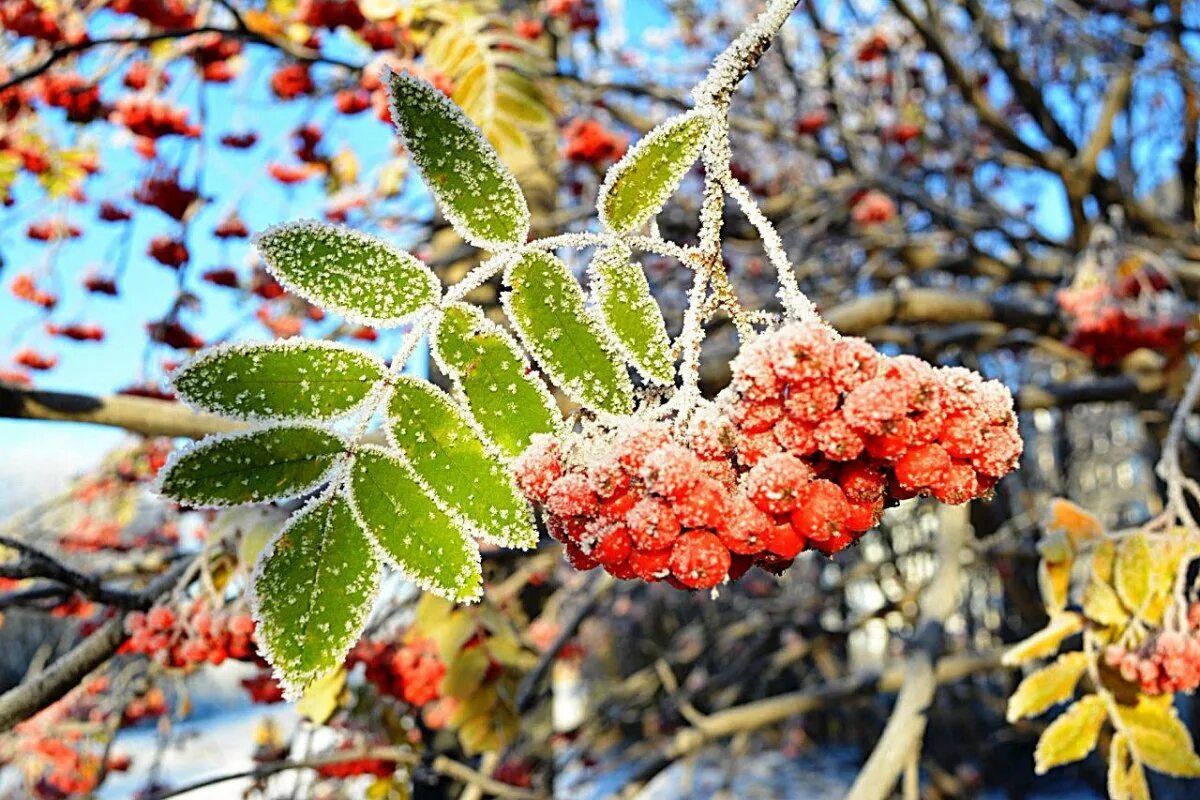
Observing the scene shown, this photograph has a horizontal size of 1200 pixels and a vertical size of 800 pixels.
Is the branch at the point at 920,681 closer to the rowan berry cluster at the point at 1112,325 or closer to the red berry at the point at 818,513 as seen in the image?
the rowan berry cluster at the point at 1112,325

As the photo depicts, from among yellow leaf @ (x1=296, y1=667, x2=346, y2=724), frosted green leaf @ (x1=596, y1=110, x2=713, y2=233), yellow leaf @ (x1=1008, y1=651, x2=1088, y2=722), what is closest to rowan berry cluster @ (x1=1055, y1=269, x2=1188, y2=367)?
yellow leaf @ (x1=1008, y1=651, x2=1088, y2=722)

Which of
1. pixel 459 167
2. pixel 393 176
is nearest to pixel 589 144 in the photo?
pixel 393 176

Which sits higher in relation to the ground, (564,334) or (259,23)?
(564,334)

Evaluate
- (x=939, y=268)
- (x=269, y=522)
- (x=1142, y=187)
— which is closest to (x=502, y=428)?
(x=269, y=522)

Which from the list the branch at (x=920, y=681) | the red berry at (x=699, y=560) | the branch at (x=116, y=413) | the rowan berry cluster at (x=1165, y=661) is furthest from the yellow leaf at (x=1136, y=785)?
the branch at (x=116, y=413)

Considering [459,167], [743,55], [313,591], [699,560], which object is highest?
[743,55]

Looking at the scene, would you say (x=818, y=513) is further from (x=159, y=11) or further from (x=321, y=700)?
(x=159, y=11)

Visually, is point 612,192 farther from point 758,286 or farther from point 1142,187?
point 1142,187
